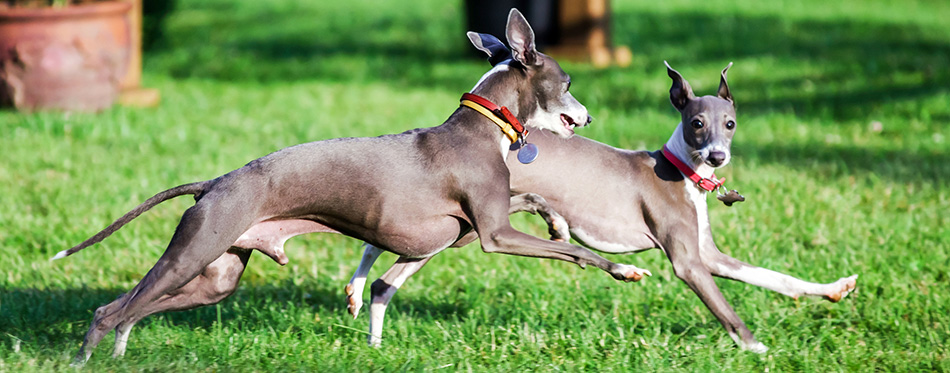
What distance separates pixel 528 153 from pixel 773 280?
3.62ft

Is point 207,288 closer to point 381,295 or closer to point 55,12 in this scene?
point 381,295

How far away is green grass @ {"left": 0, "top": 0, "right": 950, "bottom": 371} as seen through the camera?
13.5 ft

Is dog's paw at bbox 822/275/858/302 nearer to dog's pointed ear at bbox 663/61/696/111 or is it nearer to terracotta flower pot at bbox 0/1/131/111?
dog's pointed ear at bbox 663/61/696/111

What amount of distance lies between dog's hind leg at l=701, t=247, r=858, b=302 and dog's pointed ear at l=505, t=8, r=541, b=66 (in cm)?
110

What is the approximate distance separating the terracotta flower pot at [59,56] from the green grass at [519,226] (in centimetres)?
34

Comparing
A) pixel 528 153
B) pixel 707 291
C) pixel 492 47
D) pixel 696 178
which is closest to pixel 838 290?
pixel 707 291

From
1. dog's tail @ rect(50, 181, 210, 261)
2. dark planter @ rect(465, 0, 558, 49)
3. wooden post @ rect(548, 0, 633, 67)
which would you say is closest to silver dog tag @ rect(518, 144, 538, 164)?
dog's tail @ rect(50, 181, 210, 261)

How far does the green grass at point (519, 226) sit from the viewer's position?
4.12 m

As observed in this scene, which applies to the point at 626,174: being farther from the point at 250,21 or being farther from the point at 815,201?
the point at 250,21

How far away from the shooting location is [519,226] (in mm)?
5980

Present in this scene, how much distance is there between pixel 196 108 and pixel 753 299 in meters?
6.28

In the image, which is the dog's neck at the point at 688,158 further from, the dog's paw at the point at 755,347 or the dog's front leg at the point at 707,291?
→ the dog's paw at the point at 755,347

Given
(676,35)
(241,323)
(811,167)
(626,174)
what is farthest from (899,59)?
(241,323)

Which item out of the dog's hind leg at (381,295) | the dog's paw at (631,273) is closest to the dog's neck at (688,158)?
the dog's paw at (631,273)
